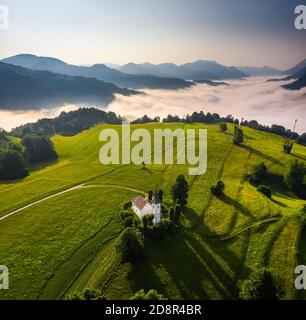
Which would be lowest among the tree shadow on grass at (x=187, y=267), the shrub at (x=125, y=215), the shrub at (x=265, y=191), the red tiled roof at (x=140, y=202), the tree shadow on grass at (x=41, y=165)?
the tree shadow on grass at (x=187, y=267)

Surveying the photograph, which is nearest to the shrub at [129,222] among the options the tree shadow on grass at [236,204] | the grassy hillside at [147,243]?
the grassy hillside at [147,243]

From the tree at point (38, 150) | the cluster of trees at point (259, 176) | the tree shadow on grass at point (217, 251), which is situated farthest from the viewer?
the tree at point (38, 150)

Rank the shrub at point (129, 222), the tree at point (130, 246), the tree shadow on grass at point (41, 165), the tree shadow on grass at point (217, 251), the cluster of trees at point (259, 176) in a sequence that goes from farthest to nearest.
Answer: the tree shadow on grass at point (41, 165) → the cluster of trees at point (259, 176) → the shrub at point (129, 222) → the tree at point (130, 246) → the tree shadow on grass at point (217, 251)

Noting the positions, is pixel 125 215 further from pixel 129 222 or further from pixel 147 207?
pixel 147 207

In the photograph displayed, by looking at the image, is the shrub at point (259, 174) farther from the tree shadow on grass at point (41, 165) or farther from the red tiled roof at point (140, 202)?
the tree shadow on grass at point (41, 165)
